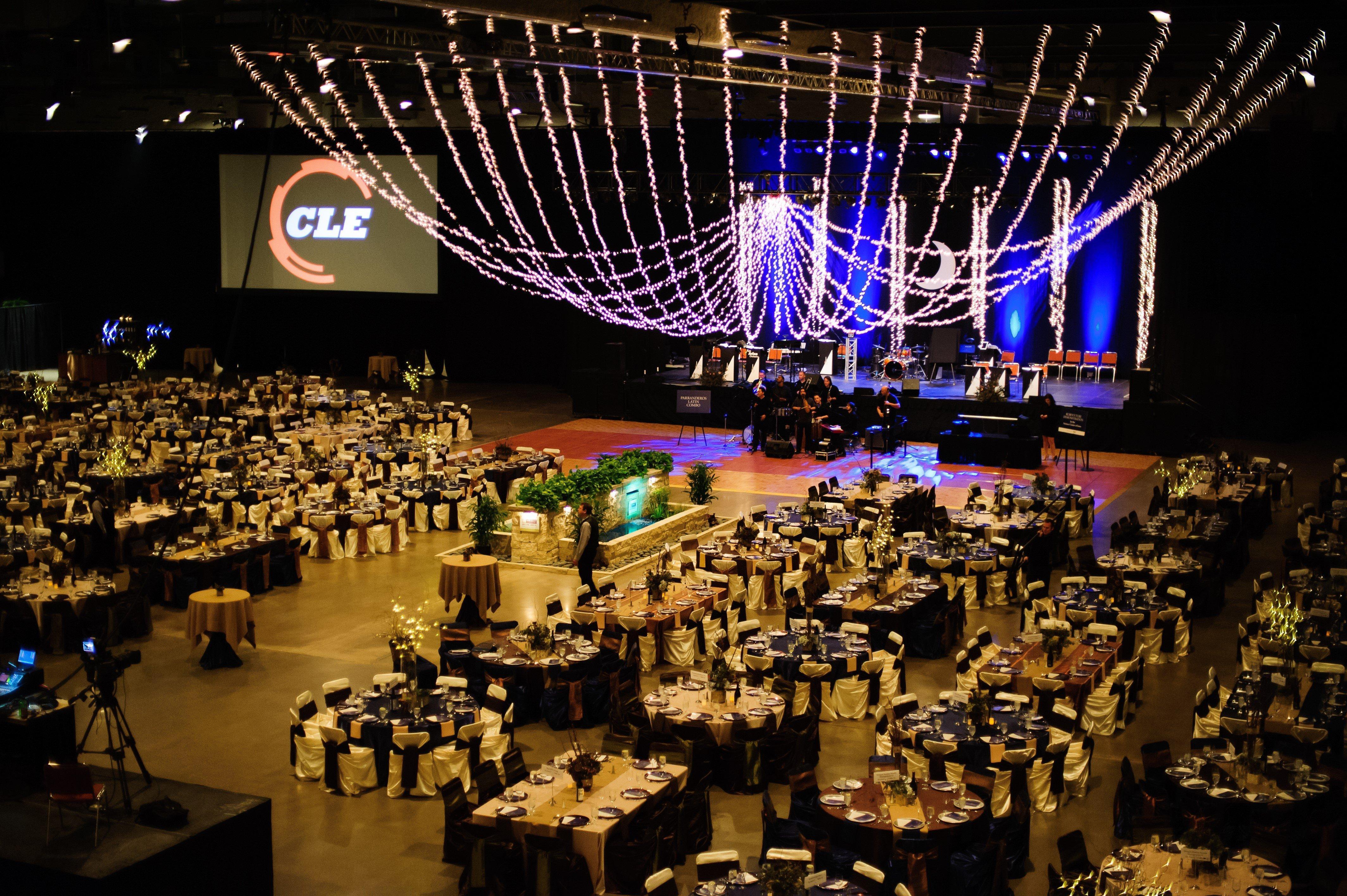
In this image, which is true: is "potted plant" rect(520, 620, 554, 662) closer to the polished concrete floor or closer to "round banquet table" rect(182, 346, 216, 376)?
the polished concrete floor

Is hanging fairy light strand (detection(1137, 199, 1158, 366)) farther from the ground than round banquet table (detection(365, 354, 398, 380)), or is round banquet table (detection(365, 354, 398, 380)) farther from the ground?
hanging fairy light strand (detection(1137, 199, 1158, 366))

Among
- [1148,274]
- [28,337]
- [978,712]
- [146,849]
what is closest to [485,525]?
[978,712]

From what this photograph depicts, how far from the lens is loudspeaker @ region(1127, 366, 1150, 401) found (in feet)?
72.5

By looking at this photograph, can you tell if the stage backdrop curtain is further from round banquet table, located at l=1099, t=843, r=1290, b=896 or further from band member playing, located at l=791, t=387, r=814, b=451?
round banquet table, located at l=1099, t=843, r=1290, b=896

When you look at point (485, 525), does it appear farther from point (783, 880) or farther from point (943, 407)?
point (943, 407)

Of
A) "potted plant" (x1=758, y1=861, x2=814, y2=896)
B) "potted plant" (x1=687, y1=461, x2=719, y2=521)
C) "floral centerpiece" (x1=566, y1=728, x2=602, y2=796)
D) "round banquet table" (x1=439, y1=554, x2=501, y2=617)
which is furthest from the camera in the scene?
"potted plant" (x1=687, y1=461, x2=719, y2=521)

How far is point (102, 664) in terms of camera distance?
24.6ft

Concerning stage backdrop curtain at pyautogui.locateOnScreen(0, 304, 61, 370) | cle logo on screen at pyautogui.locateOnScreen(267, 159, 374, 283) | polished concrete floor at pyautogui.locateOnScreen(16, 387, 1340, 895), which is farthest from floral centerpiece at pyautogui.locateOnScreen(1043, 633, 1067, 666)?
stage backdrop curtain at pyautogui.locateOnScreen(0, 304, 61, 370)

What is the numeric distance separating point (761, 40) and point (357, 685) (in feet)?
27.4

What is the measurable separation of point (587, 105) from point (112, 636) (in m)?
19.2

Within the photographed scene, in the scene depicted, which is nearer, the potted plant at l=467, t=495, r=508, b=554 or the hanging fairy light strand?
the potted plant at l=467, t=495, r=508, b=554

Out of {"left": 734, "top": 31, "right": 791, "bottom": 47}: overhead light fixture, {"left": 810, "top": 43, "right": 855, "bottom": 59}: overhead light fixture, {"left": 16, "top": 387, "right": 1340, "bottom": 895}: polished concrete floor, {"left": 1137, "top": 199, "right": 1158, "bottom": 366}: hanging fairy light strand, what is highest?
{"left": 810, "top": 43, "right": 855, "bottom": 59}: overhead light fixture

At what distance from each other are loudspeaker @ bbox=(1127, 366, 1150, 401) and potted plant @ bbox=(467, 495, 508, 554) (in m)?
12.4

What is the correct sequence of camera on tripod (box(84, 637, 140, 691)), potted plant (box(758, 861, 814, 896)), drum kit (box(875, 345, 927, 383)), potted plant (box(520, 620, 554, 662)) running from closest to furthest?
potted plant (box(758, 861, 814, 896))
camera on tripod (box(84, 637, 140, 691))
potted plant (box(520, 620, 554, 662))
drum kit (box(875, 345, 927, 383))
